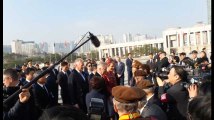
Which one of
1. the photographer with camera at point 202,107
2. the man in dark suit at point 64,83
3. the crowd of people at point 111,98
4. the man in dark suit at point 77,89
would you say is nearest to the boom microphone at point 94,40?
the crowd of people at point 111,98

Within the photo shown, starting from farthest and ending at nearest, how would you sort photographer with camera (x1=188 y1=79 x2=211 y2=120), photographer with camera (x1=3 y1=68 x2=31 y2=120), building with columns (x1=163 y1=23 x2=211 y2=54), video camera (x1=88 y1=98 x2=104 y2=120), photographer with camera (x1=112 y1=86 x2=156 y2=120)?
building with columns (x1=163 y1=23 x2=211 y2=54) → photographer with camera (x1=3 y1=68 x2=31 y2=120) → photographer with camera (x1=112 y1=86 x2=156 y2=120) → video camera (x1=88 y1=98 x2=104 y2=120) → photographer with camera (x1=188 y1=79 x2=211 y2=120)

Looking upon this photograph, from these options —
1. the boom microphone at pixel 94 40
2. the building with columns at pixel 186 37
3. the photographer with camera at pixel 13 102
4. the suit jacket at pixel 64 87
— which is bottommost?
the suit jacket at pixel 64 87

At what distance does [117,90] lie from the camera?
3.05m

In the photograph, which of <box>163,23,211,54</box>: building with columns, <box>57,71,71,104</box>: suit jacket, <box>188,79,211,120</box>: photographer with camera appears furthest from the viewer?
<box>163,23,211,54</box>: building with columns

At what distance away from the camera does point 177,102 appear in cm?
465

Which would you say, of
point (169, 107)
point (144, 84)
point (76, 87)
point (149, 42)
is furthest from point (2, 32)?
point (149, 42)

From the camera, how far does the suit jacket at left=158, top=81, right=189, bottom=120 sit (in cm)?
464

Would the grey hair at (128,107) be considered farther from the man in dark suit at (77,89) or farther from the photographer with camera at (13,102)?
the man in dark suit at (77,89)

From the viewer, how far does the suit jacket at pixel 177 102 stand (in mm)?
4637

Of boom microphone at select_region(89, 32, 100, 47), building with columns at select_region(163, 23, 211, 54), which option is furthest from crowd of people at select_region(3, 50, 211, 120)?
building with columns at select_region(163, 23, 211, 54)

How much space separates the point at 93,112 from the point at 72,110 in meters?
0.69

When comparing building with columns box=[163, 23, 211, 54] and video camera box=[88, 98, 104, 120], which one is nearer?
video camera box=[88, 98, 104, 120]

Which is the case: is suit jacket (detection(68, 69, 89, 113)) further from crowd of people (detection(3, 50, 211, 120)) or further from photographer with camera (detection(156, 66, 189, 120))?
photographer with camera (detection(156, 66, 189, 120))

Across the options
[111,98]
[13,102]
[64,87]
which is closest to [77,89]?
[64,87]
